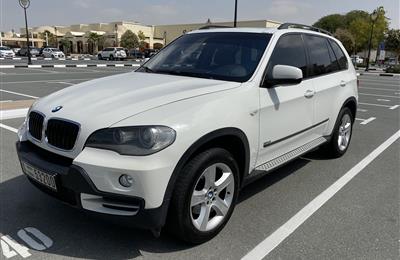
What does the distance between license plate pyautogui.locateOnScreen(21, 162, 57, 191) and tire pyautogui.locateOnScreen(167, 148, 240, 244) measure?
0.89 meters

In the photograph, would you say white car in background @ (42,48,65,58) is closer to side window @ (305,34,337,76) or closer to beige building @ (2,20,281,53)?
beige building @ (2,20,281,53)

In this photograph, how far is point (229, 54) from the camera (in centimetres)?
392

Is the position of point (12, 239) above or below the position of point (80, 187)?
below

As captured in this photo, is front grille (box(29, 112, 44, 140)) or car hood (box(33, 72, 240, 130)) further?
front grille (box(29, 112, 44, 140))

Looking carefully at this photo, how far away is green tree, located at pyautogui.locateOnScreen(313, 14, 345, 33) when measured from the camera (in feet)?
286

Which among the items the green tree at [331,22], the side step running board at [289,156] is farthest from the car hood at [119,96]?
the green tree at [331,22]

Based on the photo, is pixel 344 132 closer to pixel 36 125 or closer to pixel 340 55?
pixel 340 55

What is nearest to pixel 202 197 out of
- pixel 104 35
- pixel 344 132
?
pixel 344 132

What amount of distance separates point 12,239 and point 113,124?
1.40 m

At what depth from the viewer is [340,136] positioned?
5613 mm

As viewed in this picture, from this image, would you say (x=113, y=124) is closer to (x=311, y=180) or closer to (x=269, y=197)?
(x=269, y=197)

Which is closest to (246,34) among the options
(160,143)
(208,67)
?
(208,67)

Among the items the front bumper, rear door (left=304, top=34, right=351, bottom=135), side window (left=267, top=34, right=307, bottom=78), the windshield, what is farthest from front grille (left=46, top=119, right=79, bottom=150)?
rear door (left=304, top=34, right=351, bottom=135)

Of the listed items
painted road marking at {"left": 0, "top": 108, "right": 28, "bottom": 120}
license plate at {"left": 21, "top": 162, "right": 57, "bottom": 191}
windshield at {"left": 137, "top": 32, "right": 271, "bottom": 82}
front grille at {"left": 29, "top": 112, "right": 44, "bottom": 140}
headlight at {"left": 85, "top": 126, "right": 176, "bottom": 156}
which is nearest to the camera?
headlight at {"left": 85, "top": 126, "right": 176, "bottom": 156}
